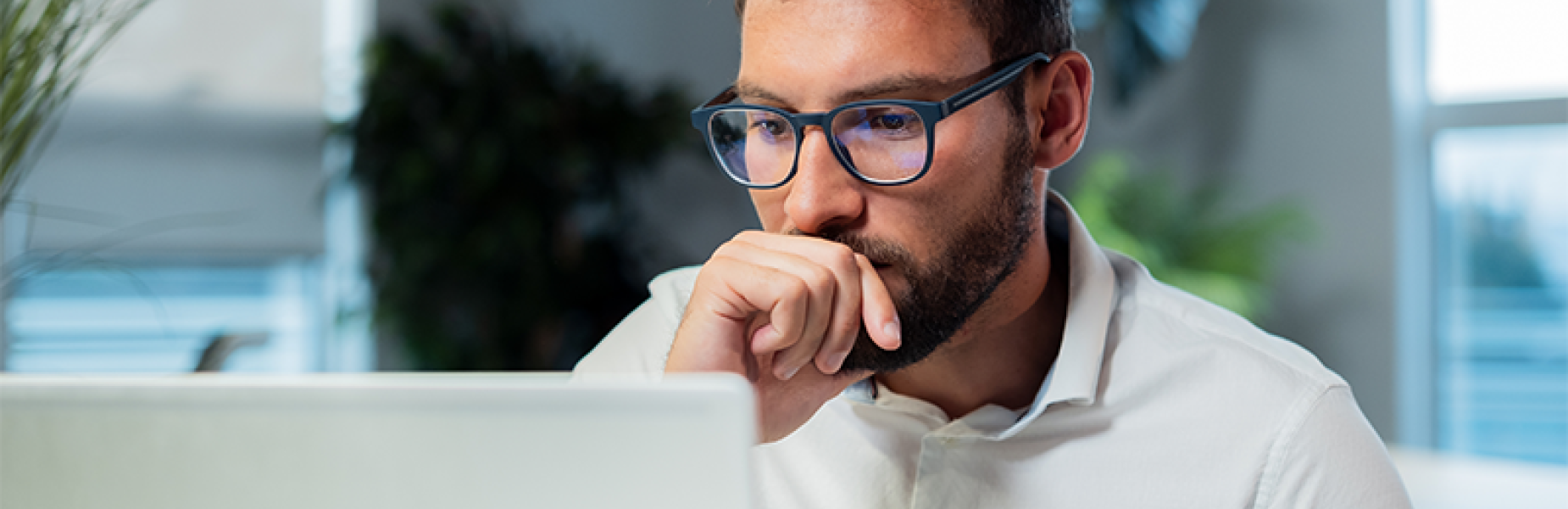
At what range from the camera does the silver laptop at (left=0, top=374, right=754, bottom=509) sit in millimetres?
291

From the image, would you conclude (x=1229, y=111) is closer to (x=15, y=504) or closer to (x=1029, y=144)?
(x=1029, y=144)

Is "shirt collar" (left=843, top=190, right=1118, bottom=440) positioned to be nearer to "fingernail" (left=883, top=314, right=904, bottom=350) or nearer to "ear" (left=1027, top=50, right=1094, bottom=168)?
"ear" (left=1027, top=50, right=1094, bottom=168)

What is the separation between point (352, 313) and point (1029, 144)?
2.66m

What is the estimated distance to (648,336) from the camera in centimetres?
109

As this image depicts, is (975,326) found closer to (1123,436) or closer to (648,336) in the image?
(1123,436)

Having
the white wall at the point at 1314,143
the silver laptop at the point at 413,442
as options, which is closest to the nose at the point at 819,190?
the silver laptop at the point at 413,442

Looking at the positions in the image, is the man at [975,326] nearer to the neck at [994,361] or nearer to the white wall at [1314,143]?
the neck at [994,361]

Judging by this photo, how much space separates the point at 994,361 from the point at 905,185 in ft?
0.80

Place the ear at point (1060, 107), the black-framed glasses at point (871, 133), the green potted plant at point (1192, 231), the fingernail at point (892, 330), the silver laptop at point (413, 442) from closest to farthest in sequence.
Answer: the silver laptop at point (413, 442), the fingernail at point (892, 330), the black-framed glasses at point (871, 133), the ear at point (1060, 107), the green potted plant at point (1192, 231)

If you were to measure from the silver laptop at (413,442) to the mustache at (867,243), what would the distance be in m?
0.56

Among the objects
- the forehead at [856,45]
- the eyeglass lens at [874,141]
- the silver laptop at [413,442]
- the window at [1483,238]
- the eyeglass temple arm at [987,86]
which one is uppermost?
the forehead at [856,45]

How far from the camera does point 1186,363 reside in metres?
0.96

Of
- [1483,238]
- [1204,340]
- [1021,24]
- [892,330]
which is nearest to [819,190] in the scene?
[892,330]

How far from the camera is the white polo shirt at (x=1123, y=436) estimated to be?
0.90m
